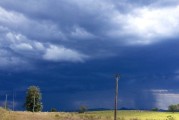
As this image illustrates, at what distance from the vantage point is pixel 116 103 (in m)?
88.4

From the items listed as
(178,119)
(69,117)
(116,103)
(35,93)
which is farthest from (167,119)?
(116,103)

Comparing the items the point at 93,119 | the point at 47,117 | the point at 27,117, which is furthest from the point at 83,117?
the point at 27,117

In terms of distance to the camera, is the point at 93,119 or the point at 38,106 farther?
the point at 38,106

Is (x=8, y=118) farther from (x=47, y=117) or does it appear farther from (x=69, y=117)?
(x=69, y=117)

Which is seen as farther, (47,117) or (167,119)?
(167,119)

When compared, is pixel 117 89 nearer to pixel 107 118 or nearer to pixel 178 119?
pixel 107 118

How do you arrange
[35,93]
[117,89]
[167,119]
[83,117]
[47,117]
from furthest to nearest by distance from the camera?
1. [35,93]
2. [167,119]
3. [83,117]
4. [47,117]
5. [117,89]

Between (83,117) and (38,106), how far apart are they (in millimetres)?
37732

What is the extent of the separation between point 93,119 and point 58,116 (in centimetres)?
1125

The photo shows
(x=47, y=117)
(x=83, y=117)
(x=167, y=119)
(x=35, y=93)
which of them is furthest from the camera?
(x=35, y=93)

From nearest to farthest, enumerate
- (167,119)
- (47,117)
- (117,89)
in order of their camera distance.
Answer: (117,89)
(47,117)
(167,119)

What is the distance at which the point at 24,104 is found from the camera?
16112cm

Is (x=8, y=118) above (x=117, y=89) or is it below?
below

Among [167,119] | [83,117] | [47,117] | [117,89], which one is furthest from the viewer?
[167,119]
